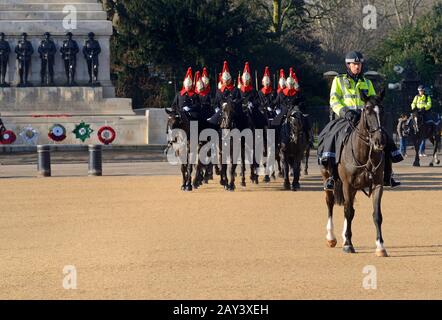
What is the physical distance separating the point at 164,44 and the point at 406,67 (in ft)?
34.0

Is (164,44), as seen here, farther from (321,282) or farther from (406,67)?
(321,282)

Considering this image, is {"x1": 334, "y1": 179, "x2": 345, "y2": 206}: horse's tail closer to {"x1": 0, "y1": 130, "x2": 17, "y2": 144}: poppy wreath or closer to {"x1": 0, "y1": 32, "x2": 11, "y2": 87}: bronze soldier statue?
{"x1": 0, "y1": 130, "x2": 17, "y2": 144}: poppy wreath

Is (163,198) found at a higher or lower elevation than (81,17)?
lower

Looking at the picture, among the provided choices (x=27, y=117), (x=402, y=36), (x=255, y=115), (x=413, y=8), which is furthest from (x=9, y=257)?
(x=413, y=8)

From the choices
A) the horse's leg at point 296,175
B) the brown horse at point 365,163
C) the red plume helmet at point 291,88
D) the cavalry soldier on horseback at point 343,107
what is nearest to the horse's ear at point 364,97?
the brown horse at point 365,163

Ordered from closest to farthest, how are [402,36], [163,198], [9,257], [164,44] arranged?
[9,257] < [163,198] < [164,44] < [402,36]

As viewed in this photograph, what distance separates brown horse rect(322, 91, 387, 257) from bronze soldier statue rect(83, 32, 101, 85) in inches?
1241

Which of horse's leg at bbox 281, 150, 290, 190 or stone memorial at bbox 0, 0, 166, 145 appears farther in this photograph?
stone memorial at bbox 0, 0, 166, 145

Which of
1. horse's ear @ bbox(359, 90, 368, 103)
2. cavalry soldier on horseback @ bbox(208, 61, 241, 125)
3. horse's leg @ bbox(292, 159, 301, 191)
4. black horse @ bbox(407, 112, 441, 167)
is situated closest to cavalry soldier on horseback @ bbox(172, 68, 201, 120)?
cavalry soldier on horseback @ bbox(208, 61, 241, 125)

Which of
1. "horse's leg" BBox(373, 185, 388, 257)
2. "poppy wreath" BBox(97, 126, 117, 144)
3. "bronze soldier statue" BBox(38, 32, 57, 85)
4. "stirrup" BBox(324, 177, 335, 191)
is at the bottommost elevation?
"poppy wreath" BBox(97, 126, 117, 144)

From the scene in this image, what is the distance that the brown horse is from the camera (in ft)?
53.9

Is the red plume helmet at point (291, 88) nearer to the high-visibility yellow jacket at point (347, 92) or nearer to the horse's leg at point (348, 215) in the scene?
the high-visibility yellow jacket at point (347, 92)

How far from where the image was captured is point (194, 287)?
13.7 m

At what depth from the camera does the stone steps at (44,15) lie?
159 ft
